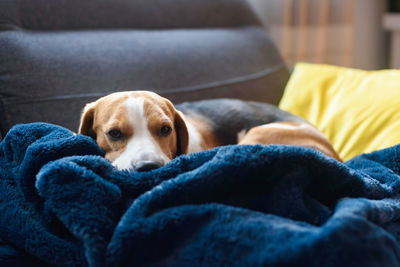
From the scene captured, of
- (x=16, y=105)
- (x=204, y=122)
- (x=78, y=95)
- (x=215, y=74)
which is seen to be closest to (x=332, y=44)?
(x=215, y=74)

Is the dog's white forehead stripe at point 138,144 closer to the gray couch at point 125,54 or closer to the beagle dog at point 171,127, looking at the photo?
the beagle dog at point 171,127

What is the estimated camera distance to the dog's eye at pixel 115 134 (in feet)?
4.12

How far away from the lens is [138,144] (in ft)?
4.03

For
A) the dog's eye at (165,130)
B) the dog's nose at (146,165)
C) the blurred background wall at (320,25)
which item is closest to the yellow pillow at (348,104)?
the dog's eye at (165,130)

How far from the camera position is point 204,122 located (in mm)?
1722

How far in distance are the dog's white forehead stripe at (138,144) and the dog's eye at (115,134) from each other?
0.03m

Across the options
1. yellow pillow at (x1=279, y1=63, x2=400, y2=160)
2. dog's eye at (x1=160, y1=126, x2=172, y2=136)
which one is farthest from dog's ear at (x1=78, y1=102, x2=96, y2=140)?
yellow pillow at (x1=279, y1=63, x2=400, y2=160)

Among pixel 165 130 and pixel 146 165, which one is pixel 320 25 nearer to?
pixel 165 130

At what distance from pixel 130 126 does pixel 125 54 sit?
1.80 ft

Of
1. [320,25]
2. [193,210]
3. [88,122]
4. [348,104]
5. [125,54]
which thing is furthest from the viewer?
[320,25]

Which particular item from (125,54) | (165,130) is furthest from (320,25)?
(165,130)

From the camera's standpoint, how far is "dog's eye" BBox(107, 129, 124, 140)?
125 centimetres

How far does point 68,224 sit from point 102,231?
69 mm

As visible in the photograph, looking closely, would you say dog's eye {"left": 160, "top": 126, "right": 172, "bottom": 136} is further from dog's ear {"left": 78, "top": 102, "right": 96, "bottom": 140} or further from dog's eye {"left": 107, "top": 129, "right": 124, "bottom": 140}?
dog's ear {"left": 78, "top": 102, "right": 96, "bottom": 140}
